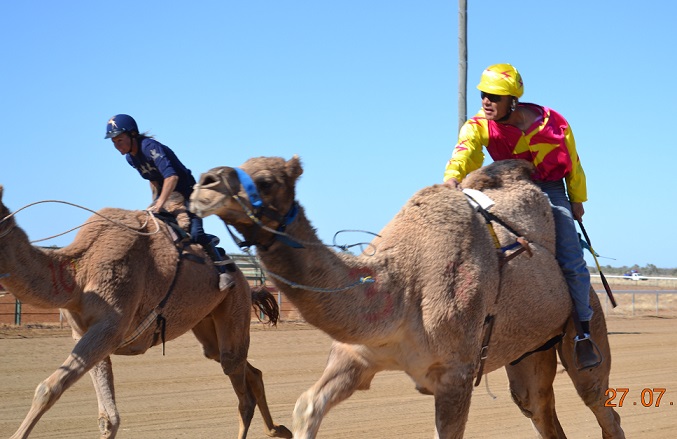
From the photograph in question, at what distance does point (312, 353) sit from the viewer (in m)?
16.3

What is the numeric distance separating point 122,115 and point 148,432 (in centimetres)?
326

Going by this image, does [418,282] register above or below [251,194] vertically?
below

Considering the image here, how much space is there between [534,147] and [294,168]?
2802mm

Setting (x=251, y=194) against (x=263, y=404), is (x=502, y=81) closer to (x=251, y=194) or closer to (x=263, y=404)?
(x=251, y=194)

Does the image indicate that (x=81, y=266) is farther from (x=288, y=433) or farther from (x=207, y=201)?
(x=207, y=201)

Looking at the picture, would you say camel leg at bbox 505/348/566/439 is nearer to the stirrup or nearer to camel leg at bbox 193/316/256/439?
camel leg at bbox 193/316/256/439

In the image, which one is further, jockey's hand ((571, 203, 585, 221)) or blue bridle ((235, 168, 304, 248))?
jockey's hand ((571, 203, 585, 221))

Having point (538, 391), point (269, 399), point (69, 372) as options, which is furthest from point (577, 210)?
point (269, 399)

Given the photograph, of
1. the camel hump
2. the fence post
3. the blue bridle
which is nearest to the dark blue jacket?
Answer: the camel hump

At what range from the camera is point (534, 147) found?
287 inches

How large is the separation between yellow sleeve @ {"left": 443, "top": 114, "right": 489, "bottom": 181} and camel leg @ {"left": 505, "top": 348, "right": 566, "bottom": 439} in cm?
178

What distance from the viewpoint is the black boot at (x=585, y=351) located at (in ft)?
23.7

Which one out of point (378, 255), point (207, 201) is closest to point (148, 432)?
point (378, 255)

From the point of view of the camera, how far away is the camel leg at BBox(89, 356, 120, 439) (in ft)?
25.6
